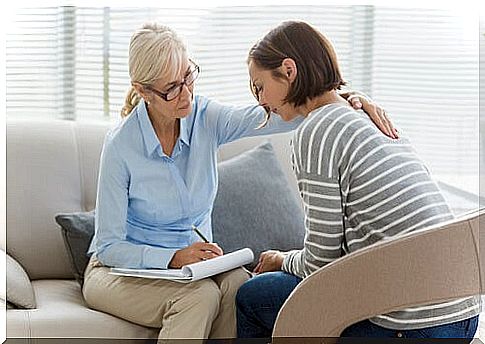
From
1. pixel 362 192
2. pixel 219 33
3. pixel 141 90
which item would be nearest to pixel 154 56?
pixel 141 90

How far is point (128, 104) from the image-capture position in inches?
99.0

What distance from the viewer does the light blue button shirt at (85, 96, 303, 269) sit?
2.36 meters

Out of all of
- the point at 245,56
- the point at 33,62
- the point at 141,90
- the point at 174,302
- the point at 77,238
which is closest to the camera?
the point at 174,302

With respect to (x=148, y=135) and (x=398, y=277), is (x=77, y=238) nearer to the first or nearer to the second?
(x=148, y=135)

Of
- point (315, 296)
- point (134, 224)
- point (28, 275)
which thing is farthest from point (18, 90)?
point (315, 296)

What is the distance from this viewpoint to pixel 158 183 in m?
2.41

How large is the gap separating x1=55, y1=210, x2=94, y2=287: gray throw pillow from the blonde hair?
19.0 inches

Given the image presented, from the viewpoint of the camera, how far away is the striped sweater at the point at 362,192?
192 cm

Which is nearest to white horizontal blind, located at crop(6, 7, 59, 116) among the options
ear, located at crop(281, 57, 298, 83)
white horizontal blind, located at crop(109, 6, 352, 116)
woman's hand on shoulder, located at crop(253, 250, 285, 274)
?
white horizontal blind, located at crop(109, 6, 352, 116)

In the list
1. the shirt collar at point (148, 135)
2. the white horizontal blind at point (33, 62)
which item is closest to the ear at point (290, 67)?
the shirt collar at point (148, 135)

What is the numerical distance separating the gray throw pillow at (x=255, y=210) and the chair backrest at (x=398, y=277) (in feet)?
2.72

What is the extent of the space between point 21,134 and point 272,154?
781 mm

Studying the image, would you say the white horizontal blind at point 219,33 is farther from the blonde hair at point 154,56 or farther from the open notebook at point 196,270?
the open notebook at point 196,270

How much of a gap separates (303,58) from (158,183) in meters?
0.56
